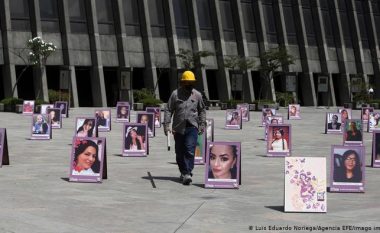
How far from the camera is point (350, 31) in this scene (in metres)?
82.9

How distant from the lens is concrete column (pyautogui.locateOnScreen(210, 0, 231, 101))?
226 feet

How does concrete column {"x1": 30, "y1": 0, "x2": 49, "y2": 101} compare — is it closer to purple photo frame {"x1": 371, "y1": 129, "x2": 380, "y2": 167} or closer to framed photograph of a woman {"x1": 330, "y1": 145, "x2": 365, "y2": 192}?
purple photo frame {"x1": 371, "y1": 129, "x2": 380, "y2": 167}

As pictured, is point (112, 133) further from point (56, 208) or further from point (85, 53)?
point (85, 53)

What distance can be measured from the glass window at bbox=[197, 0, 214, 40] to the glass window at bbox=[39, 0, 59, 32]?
15.0m

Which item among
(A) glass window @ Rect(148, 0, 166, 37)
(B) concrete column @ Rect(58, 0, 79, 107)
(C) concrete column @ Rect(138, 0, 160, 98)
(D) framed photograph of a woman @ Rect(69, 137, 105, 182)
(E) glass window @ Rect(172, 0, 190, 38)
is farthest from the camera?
(E) glass window @ Rect(172, 0, 190, 38)

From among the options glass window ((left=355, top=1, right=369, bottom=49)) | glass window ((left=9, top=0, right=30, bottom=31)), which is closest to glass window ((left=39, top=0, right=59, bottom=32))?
glass window ((left=9, top=0, right=30, bottom=31))

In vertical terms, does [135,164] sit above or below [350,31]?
below

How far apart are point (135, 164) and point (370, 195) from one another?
21.9 ft

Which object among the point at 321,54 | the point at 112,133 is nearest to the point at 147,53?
the point at 321,54

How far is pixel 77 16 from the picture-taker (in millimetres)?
62094

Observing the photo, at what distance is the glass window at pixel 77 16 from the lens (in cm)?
6172

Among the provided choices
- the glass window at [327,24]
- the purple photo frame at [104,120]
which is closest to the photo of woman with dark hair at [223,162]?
the purple photo frame at [104,120]

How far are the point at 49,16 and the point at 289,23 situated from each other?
27901 millimetres

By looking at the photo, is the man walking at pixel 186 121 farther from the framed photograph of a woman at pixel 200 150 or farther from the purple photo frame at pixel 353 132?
the purple photo frame at pixel 353 132
